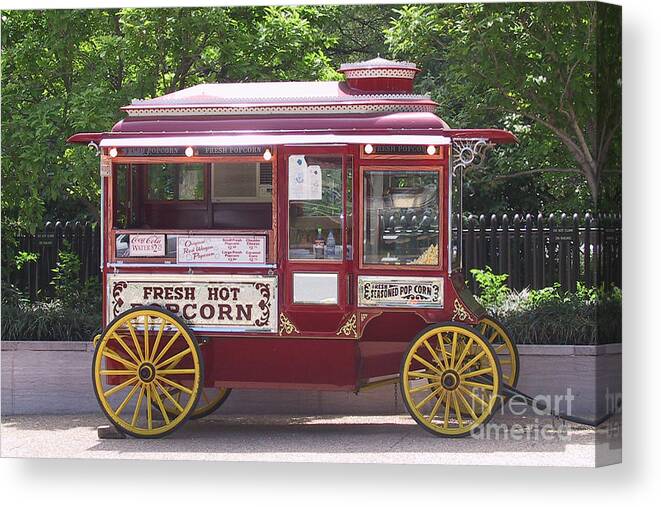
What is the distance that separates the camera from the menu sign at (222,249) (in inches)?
403

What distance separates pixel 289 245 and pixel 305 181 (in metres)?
0.48

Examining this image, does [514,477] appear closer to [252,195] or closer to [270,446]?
[270,446]

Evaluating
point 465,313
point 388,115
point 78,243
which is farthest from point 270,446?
point 78,243

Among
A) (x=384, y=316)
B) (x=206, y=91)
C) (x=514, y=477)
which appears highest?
(x=206, y=91)

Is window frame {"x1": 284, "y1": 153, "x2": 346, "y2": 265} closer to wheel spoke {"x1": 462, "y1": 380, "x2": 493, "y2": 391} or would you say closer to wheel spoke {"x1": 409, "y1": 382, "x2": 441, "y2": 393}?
wheel spoke {"x1": 409, "y1": 382, "x2": 441, "y2": 393}

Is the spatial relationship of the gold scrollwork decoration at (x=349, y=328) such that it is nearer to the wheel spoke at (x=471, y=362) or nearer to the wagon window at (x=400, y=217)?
the wagon window at (x=400, y=217)

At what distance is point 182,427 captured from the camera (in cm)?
1088

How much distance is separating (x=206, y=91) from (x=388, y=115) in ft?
4.87

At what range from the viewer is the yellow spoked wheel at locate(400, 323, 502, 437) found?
32.8 ft

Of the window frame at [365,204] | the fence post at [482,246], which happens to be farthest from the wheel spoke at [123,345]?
the fence post at [482,246]

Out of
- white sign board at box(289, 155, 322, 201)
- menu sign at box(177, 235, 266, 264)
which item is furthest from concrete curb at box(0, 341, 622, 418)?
white sign board at box(289, 155, 322, 201)

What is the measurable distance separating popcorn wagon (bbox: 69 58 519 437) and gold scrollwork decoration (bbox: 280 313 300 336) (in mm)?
10

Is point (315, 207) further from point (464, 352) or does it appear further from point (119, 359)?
point (119, 359)

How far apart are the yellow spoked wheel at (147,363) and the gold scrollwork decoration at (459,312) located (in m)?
1.90
